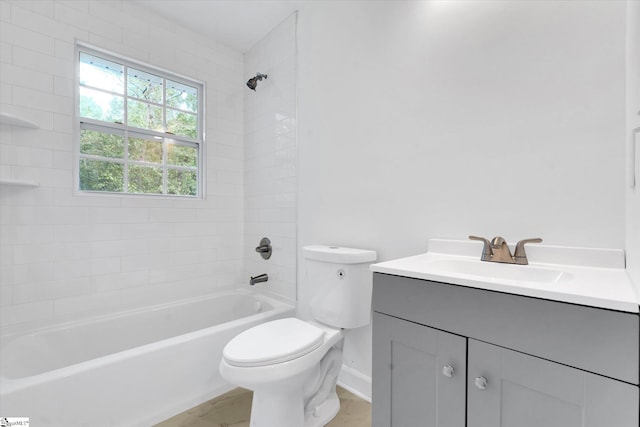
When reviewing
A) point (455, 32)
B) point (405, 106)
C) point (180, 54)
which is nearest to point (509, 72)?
point (455, 32)

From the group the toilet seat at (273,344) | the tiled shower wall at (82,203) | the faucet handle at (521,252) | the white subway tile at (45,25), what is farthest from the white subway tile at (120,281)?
the faucet handle at (521,252)

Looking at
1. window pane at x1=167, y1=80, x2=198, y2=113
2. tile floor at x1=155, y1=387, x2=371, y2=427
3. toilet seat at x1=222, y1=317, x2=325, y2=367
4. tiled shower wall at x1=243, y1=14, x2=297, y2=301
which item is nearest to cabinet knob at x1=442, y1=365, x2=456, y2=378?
toilet seat at x1=222, y1=317, x2=325, y2=367

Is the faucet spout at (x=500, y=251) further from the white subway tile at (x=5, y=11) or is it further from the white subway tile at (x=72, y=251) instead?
the white subway tile at (x=5, y=11)

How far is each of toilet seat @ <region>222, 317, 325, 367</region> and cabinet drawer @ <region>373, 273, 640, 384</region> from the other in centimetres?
54

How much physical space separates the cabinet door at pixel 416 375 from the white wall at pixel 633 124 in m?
0.49

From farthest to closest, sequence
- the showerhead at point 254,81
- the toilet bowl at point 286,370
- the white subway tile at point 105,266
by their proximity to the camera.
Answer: the showerhead at point 254,81, the white subway tile at point 105,266, the toilet bowl at point 286,370

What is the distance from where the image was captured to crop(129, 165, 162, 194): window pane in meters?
2.26

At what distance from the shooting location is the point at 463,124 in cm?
133

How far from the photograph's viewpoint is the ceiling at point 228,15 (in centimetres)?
217

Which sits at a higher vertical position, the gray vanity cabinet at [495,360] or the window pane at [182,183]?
the window pane at [182,183]

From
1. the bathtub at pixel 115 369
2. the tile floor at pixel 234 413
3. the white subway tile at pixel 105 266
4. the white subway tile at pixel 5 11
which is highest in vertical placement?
the white subway tile at pixel 5 11

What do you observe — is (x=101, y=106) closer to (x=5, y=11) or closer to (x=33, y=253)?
(x=5, y=11)

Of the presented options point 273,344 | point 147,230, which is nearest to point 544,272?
point 273,344

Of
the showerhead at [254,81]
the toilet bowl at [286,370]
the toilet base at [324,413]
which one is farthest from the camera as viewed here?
the showerhead at [254,81]
